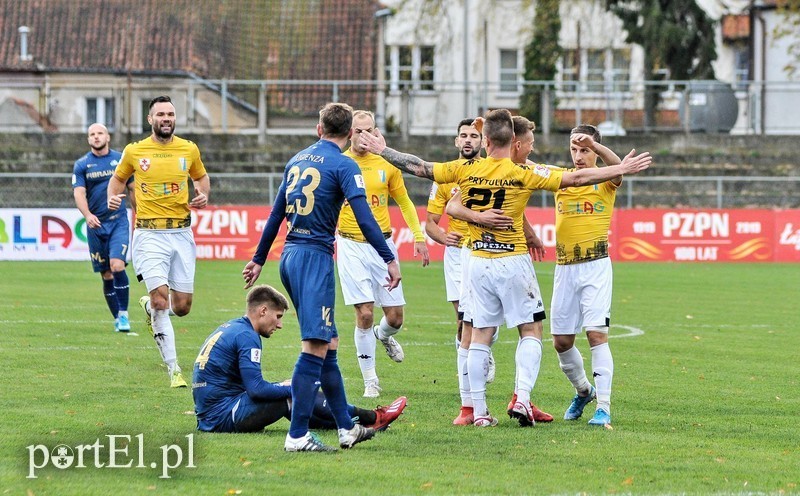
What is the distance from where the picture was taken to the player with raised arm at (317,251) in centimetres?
830

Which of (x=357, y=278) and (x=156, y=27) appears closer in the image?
(x=357, y=278)

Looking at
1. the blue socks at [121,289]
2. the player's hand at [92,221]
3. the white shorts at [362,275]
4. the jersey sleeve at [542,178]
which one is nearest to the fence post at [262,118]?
the blue socks at [121,289]

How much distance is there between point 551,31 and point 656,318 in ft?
81.9

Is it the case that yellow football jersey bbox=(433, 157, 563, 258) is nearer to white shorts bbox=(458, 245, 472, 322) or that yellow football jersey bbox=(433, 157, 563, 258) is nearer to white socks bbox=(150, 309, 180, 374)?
white shorts bbox=(458, 245, 472, 322)

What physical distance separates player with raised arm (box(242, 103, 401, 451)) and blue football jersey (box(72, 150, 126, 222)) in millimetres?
7943

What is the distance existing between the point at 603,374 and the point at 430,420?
4.28 ft

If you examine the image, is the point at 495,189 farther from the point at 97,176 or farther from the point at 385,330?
the point at 97,176

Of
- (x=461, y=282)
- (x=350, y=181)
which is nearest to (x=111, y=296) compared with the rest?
(x=461, y=282)

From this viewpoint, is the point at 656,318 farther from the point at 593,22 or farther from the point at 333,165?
the point at 593,22

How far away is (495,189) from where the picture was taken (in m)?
9.41

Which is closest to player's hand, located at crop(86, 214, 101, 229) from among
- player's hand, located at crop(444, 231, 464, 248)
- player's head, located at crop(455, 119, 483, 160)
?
player's head, located at crop(455, 119, 483, 160)

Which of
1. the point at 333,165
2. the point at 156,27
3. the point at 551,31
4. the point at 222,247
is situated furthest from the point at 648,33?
the point at 333,165

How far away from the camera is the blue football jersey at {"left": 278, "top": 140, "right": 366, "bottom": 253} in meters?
8.41

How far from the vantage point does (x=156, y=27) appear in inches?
2016
